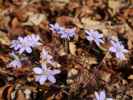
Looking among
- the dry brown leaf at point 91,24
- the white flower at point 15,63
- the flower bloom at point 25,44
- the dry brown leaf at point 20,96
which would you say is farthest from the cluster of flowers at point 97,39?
the dry brown leaf at point 91,24

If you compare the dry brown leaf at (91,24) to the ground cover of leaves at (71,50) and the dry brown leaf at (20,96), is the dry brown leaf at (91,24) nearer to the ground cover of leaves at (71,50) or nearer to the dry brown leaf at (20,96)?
the ground cover of leaves at (71,50)

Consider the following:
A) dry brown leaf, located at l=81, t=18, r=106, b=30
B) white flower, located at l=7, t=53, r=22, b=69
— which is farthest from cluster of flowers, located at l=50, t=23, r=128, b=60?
dry brown leaf, located at l=81, t=18, r=106, b=30

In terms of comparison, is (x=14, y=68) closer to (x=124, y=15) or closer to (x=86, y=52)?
(x=86, y=52)

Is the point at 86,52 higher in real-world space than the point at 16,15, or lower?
lower

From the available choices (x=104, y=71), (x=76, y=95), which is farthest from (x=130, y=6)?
(x=76, y=95)

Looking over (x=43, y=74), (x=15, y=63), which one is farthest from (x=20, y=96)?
(x=43, y=74)

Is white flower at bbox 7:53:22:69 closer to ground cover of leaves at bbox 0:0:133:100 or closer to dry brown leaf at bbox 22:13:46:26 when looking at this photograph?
ground cover of leaves at bbox 0:0:133:100

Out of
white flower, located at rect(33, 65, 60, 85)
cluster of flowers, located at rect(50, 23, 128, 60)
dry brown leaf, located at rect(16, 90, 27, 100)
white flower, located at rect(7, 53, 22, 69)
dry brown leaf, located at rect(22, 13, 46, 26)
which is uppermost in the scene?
dry brown leaf, located at rect(22, 13, 46, 26)

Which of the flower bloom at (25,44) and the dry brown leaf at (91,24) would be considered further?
the dry brown leaf at (91,24)

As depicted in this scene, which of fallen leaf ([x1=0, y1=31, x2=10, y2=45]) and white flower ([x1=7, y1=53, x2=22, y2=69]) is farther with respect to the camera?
fallen leaf ([x1=0, y1=31, x2=10, y2=45])
